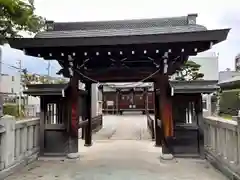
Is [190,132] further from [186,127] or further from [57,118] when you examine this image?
[57,118]

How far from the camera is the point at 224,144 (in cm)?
549

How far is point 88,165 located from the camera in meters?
6.39

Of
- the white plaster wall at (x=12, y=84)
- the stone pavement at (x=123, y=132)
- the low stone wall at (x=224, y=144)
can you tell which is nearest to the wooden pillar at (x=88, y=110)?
the stone pavement at (x=123, y=132)

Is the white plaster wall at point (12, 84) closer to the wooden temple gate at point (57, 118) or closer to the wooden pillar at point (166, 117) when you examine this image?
the wooden temple gate at point (57, 118)

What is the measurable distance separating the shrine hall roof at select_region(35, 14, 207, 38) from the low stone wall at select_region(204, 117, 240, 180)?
245 centimetres

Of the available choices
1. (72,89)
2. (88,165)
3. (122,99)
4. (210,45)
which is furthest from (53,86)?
(122,99)

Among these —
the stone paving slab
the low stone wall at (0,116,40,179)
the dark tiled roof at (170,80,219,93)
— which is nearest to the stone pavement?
the stone paving slab

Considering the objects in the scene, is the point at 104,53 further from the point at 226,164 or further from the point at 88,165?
the point at 226,164

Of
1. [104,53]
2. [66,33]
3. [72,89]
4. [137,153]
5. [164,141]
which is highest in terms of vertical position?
[66,33]

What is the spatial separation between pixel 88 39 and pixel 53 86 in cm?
166

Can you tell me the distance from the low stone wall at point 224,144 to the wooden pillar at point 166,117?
3.16 feet

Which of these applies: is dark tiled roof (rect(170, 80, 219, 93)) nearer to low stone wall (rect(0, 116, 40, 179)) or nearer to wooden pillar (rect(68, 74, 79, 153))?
wooden pillar (rect(68, 74, 79, 153))

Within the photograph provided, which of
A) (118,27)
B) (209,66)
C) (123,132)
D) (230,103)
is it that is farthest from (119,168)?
(209,66)

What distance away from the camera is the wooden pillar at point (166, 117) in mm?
6793
